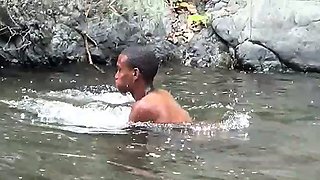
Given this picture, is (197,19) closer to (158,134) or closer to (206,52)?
(206,52)

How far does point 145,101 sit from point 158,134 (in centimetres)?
32

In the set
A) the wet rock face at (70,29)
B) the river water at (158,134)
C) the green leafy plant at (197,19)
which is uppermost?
the green leafy plant at (197,19)

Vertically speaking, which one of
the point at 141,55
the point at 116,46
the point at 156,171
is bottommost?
the point at 156,171

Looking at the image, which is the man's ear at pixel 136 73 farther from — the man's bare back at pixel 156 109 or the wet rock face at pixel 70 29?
the wet rock face at pixel 70 29

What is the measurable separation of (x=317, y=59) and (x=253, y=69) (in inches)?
40.6

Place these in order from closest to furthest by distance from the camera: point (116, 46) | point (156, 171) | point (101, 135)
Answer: point (156, 171), point (101, 135), point (116, 46)

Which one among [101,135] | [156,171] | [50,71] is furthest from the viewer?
[50,71]

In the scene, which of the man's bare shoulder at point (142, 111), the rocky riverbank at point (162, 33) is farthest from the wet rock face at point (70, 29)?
the man's bare shoulder at point (142, 111)

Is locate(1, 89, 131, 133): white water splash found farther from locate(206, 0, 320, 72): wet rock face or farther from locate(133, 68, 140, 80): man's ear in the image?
locate(206, 0, 320, 72): wet rock face

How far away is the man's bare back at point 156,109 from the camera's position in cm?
571

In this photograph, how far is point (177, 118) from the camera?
19.0 feet

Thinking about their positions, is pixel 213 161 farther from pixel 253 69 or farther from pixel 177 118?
pixel 253 69

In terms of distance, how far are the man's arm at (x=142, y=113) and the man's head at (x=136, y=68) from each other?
22cm

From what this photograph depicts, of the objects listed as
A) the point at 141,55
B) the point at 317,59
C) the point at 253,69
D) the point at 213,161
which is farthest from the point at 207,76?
the point at 213,161
